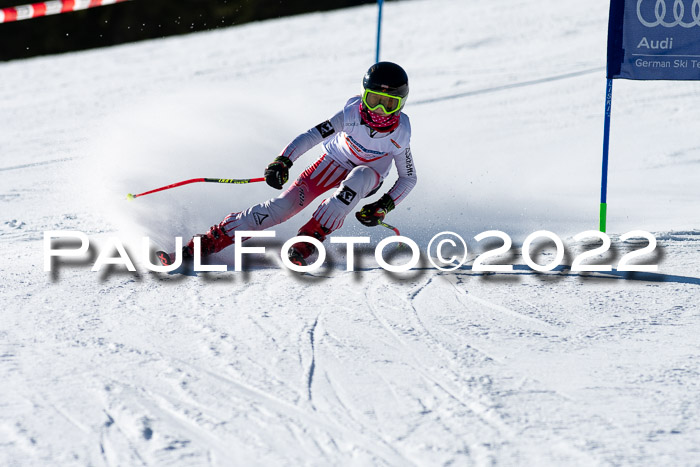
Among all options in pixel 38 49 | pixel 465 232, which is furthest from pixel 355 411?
pixel 38 49

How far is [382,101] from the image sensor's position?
5285 millimetres

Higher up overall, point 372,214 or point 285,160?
point 285,160

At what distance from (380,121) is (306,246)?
90cm

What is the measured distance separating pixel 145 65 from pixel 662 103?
26.4 feet

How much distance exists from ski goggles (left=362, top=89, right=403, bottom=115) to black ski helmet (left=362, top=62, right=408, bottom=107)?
1.1 inches

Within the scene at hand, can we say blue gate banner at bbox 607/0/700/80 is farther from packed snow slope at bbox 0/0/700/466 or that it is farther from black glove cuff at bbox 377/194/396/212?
black glove cuff at bbox 377/194/396/212

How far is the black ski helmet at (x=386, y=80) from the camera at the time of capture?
523 centimetres

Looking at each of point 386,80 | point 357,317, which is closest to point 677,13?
point 386,80

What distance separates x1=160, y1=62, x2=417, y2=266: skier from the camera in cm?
524

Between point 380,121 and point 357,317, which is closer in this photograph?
point 357,317

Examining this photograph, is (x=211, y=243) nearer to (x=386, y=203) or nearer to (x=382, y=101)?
(x=386, y=203)

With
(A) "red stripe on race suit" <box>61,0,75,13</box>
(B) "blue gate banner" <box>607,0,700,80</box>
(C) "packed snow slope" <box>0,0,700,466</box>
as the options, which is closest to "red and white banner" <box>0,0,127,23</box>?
(A) "red stripe on race suit" <box>61,0,75,13</box>

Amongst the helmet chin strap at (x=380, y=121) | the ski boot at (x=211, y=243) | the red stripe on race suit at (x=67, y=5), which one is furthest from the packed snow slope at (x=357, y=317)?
the red stripe on race suit at (x=67, y=5)

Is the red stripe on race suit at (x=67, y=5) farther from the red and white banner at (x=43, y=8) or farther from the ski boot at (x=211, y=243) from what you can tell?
the ski boot at (x=211, y=243)
